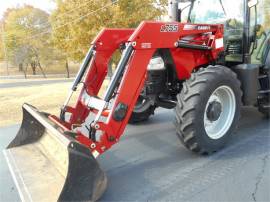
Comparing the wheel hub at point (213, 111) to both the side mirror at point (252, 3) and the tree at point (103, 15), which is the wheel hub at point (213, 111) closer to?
the side mirror at point (252, 3)

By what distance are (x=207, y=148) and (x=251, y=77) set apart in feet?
4.81

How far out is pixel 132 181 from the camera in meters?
3.79

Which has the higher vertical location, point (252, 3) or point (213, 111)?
point (252, 3)

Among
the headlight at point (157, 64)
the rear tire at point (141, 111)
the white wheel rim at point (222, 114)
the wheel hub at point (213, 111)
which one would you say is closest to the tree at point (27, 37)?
the rear tire at point (141, 111)

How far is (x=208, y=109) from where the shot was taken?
4.50 metres

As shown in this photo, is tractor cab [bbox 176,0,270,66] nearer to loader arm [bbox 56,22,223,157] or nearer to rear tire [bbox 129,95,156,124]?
loader arm [bbox 56,22,223,157]

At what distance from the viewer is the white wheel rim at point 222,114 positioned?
457cm

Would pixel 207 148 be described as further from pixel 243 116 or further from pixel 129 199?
pixel 243 116

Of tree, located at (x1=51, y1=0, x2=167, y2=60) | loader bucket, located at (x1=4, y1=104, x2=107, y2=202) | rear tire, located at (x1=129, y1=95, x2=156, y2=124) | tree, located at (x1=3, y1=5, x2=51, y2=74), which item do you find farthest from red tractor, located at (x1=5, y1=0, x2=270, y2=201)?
tree, located at (x1=3, y1=5, x2=51, y2=74)

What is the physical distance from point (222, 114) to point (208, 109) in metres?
0.37

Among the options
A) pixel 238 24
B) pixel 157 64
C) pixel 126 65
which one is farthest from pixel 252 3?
pixel 126 65

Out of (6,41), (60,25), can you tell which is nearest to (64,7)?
(60,25)

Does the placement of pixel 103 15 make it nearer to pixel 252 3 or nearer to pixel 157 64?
pixel 157 64

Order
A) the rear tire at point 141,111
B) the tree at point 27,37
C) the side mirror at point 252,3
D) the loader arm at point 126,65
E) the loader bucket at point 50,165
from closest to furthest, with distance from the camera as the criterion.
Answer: the loader bucket at point 50,165 < the loader arm at point 126,65 < the side mirror at point 252,3 < the rear tire at point 141,111 < the tree at point 27,37
